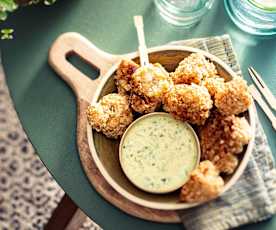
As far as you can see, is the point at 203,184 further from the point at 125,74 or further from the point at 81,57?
the point at 81,57

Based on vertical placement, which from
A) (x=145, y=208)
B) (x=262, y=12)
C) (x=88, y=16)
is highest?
(x=262, y=12)

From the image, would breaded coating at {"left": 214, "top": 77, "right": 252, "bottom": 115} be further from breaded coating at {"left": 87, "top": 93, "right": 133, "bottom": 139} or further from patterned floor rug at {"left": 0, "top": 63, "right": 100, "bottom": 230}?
patterned floor rug at {"left": 0, "top": 63, "right": 100, "bottom": 230}

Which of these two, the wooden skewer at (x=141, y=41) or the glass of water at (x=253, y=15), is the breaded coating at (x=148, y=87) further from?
the glass of water at (x=253, y=15)

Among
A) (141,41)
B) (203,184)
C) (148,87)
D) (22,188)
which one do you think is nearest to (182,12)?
(141,41)

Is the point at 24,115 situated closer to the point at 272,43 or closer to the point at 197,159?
the point at 197,159

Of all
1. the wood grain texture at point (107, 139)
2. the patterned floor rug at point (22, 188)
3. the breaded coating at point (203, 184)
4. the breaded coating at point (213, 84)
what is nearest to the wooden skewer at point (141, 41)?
the wood grain texture at point (107, 139)

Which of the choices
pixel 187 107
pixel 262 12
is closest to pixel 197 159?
pixel 187 107
